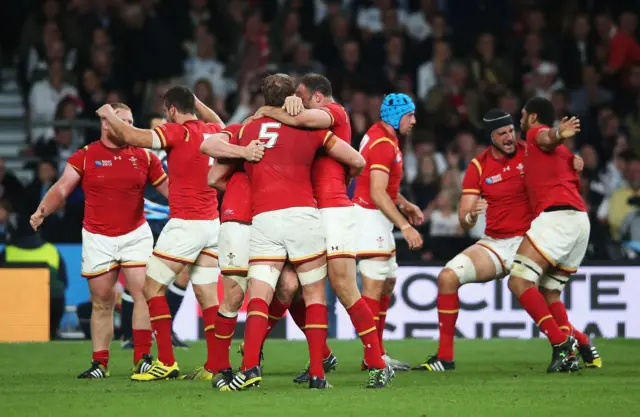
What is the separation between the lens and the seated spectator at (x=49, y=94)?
20016 millimetres

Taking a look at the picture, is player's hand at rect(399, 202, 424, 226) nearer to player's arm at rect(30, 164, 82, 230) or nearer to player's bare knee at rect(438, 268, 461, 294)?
player's bare knee at rect(438, 268, 461, 294)

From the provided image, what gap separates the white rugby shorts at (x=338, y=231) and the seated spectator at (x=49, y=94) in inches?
408

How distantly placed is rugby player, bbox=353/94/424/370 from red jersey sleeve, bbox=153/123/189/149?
187cm

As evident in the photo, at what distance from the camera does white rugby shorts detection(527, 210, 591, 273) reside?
39.6ft

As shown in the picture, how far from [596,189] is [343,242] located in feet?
33.9

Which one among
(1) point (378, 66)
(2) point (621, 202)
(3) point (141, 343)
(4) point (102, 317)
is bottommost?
(3) point (141, 343)

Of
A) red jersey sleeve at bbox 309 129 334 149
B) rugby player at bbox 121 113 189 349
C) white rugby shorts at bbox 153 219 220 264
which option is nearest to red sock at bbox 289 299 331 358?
white rugby shorts at bbox 153 219 220 264

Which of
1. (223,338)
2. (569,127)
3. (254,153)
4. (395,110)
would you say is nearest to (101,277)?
(223,338)

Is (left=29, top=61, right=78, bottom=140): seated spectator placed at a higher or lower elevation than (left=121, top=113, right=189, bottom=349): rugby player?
higher

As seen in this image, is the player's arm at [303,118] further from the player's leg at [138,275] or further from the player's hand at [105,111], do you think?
the player's leg at [138,275]

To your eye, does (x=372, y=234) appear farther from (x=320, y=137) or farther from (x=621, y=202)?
(x=621, y=202)

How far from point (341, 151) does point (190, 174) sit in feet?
5.55

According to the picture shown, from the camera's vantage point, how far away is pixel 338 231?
10391 millimetres

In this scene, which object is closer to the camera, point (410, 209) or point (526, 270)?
point (526, 270)
